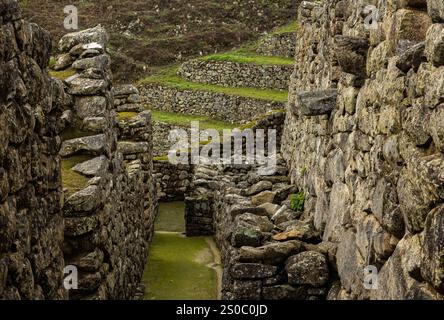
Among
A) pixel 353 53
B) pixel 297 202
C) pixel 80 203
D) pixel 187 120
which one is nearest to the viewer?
pixel 353 53

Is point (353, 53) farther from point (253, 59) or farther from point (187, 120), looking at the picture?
point (253, 59)

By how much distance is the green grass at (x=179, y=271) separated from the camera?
11438mm

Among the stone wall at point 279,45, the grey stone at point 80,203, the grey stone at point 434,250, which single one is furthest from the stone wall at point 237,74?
the grey stone at point 434,250

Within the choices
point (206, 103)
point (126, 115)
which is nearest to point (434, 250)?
point (126, 115)

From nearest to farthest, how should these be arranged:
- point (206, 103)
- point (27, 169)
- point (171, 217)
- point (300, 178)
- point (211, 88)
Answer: point (27, 169) → point (300, 178) → point (171, 217) → point (206, 103) → point (211, 88)

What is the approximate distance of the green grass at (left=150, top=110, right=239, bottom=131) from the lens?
104 feet

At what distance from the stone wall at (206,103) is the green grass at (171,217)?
1090 centimetres

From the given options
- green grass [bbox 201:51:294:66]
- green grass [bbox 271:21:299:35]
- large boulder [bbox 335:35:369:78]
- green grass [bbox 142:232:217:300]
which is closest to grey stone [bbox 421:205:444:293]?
large boulder [bbox 335:35:369:78]

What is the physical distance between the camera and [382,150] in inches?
226

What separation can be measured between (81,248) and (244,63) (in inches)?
1073

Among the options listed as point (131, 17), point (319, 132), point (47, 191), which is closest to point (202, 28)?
point (131, 17)

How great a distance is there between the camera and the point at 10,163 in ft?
14.7

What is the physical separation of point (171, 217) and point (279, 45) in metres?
20.7
